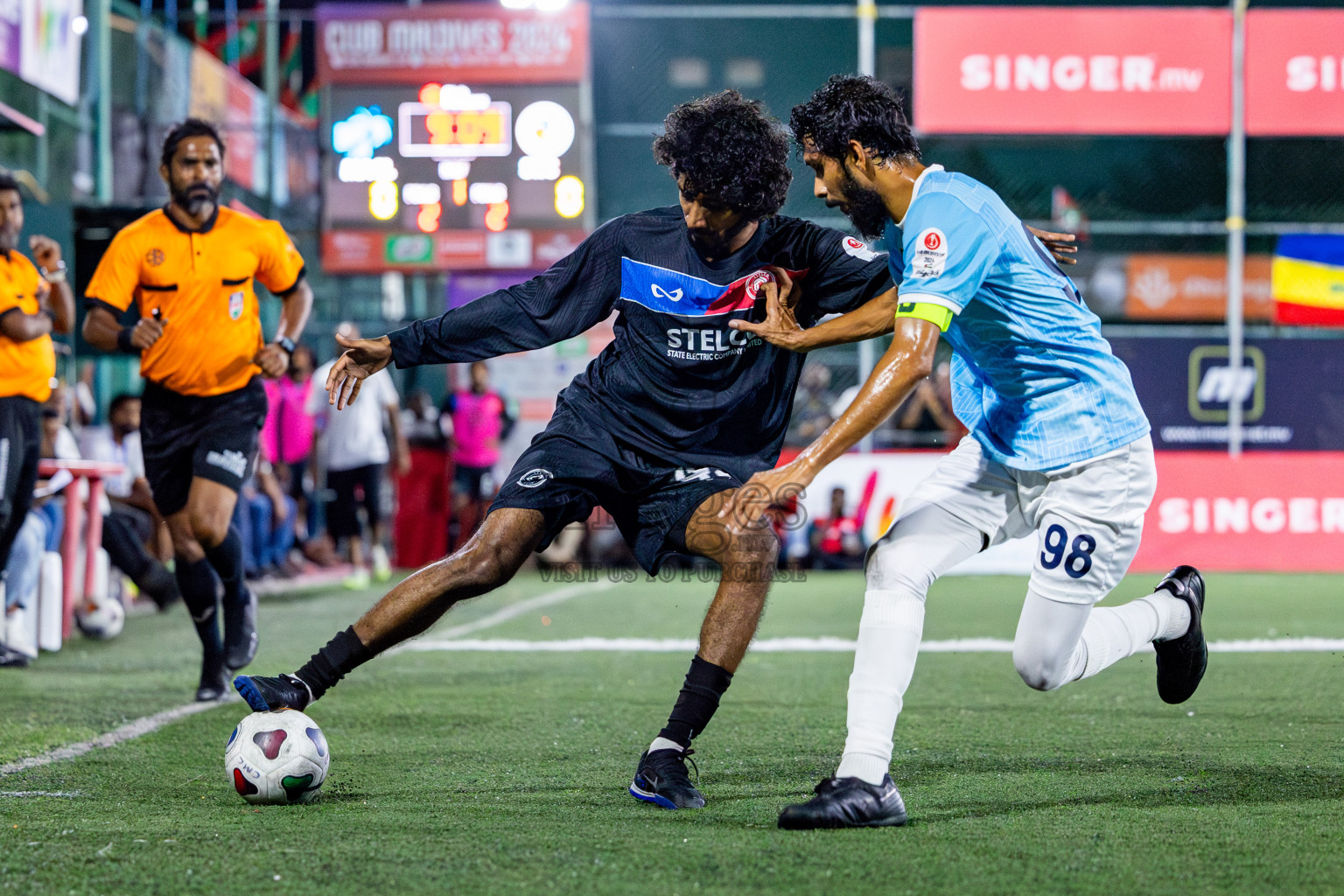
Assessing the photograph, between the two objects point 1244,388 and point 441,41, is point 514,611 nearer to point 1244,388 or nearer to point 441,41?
point 441,41

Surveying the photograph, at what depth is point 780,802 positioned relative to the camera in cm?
370

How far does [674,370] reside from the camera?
4.03 m

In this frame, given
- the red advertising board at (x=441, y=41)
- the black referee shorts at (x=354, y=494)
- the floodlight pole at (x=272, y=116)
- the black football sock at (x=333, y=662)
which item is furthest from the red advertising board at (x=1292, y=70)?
the black football sock at (x=333, y=662)

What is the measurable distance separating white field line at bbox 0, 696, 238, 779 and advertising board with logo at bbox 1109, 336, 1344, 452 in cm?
1082

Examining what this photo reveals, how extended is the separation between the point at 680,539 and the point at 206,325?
2.71 metres

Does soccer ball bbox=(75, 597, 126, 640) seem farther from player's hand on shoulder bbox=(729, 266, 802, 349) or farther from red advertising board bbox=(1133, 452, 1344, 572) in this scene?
red advertising board bbox=(1133, 452, 1344, 572)

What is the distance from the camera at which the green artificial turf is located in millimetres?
2920

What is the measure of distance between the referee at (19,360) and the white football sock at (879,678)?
458 cm

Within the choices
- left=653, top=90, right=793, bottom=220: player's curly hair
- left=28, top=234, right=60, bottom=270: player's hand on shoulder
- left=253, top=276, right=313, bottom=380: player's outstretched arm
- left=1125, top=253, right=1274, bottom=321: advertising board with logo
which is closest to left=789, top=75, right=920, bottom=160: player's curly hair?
left=653, top=90, right=793, bottom=220: player's curly hair

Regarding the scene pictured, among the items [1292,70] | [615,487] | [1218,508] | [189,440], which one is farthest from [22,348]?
[1292,70]

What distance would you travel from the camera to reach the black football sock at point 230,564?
18.8 feet

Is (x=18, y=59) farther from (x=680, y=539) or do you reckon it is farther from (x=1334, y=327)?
(x=1334, y=327)

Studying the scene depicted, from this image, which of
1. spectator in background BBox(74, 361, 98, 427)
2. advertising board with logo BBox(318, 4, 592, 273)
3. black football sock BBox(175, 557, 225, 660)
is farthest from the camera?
advertising board with logo BBox(318, 4, 592, 273)

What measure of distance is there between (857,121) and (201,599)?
361 cm
